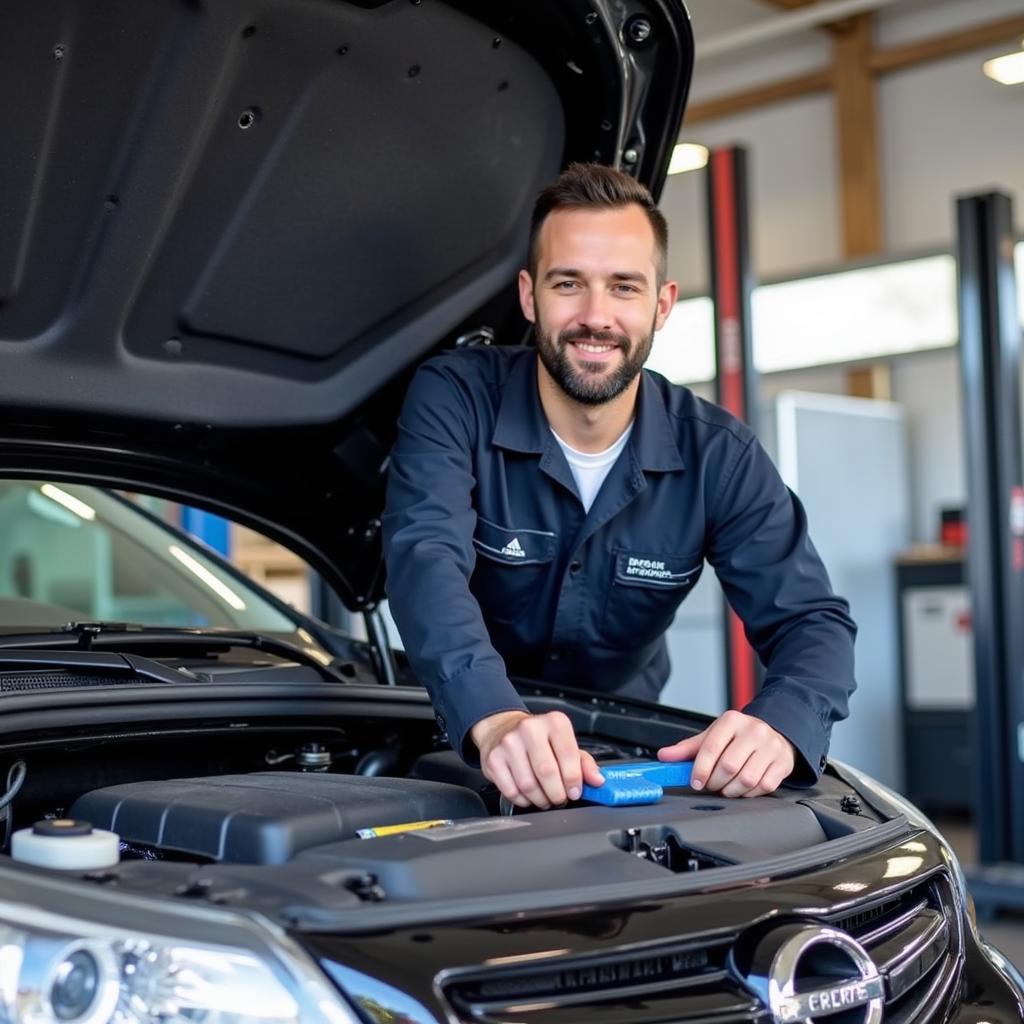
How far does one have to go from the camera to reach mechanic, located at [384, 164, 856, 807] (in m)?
1.87

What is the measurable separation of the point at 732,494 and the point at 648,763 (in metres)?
0.57

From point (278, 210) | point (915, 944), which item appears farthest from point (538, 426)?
point (915, 944)

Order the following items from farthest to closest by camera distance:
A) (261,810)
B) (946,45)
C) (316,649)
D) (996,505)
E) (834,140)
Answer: (834,140), (946,45), (996,505), (316,649), (261,810)

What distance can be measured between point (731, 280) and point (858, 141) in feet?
15.8

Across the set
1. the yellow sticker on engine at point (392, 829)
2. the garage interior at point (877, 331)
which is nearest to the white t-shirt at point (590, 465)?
the yellow sticker on engine at point (392, 829)

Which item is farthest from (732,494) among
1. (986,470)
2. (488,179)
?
(986,470)

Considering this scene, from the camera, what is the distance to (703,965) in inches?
45.7

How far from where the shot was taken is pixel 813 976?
3.93ft

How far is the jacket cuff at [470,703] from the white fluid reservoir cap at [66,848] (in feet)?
1.57

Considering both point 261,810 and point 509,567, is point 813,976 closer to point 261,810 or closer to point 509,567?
point 261,810

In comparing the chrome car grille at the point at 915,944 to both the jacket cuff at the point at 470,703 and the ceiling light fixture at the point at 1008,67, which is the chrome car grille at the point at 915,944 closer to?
the jacket cuff at the point at 470,703

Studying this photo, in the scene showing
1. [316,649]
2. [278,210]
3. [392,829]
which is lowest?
[392,829]

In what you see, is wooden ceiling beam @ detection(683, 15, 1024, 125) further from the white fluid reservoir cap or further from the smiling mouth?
the white fluid reservoir cap

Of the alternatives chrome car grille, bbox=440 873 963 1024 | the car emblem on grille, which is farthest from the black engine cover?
the car emblem on grille
